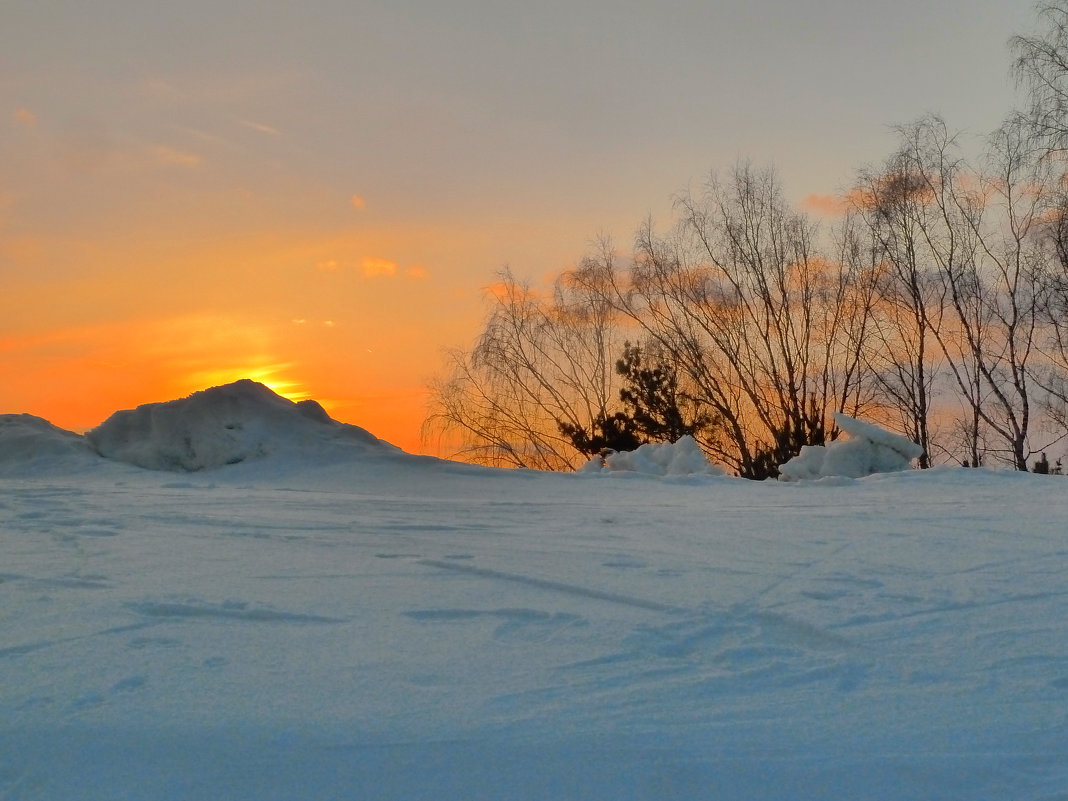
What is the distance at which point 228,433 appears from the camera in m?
7.32

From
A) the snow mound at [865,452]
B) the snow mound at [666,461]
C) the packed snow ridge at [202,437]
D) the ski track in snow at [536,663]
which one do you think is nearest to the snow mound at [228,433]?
the packed snow ridge at [202,437]

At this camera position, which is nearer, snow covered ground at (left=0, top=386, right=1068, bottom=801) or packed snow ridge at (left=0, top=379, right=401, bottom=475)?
snow covered ground at (left=0, top=386, right=1068, bottom=801)

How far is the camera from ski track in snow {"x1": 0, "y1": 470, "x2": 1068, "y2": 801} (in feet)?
4.61

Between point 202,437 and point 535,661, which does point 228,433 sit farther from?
point 535,661

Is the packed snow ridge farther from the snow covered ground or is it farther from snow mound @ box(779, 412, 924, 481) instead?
snow mound @ box(779, 412, 924, 481)

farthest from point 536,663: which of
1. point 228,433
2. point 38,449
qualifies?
point 38,449

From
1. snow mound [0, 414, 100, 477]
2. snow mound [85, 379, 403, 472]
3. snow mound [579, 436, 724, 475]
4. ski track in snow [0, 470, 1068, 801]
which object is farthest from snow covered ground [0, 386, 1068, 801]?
snow mound [579, 436, 724, 475]

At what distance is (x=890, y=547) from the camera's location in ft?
11.0

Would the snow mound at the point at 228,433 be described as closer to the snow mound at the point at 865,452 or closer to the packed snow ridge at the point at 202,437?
the packed snow ridge at the point at 202,437

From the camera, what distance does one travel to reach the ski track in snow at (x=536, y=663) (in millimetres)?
1404

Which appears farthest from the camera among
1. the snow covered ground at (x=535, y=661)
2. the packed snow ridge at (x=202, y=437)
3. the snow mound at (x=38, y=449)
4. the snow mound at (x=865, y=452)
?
the snow mound at (x=865, y=452)

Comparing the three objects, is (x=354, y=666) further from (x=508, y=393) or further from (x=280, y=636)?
(x=508, y=393)

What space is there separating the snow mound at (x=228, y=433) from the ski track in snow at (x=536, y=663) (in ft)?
10.9

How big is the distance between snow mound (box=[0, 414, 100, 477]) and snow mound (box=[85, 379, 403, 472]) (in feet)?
0.72
